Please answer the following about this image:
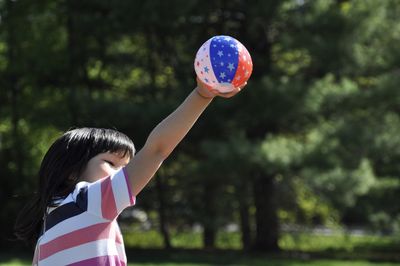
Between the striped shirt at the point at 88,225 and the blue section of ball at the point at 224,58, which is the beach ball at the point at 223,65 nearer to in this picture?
the blue section of ball at the point at 224,58

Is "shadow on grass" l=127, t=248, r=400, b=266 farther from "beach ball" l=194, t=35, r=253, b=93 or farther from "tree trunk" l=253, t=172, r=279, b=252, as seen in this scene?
"beach ball" l=194, t=35, r=253, b=93

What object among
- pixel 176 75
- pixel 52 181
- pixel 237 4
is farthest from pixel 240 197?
pixel 52 181

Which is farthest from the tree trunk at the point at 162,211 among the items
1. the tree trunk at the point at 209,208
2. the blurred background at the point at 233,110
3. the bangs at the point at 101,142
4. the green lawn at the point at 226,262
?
the bangs at the point at 101,142

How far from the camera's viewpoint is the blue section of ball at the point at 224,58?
2254 millimetres

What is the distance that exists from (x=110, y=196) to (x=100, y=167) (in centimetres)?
22

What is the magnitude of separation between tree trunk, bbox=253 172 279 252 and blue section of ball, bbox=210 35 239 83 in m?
11.2

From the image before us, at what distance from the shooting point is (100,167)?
7.63 ft

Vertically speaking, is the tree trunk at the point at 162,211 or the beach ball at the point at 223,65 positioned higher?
the beach ball at the point at 223,65

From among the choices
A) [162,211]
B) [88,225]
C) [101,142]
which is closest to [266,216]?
[162,211]

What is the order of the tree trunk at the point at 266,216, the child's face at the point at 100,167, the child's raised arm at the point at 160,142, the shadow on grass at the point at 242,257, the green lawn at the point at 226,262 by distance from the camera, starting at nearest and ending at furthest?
1. the child's raised arm at the point at 160,142
2. the child's face at the point at 100,167
3. the green lawn at the point at 226,262
4. the shadow on grass at the point at 242,257
5. the tree trunk at the point at 266,216

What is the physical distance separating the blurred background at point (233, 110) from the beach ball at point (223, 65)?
347 inches

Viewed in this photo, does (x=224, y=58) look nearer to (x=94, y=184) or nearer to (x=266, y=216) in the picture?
(x=94, y=184)

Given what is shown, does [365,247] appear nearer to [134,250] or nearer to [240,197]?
[240,197]

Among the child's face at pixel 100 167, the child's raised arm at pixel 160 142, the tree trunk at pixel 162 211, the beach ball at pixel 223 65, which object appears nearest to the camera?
the child's raised arm at pixel 160 142
